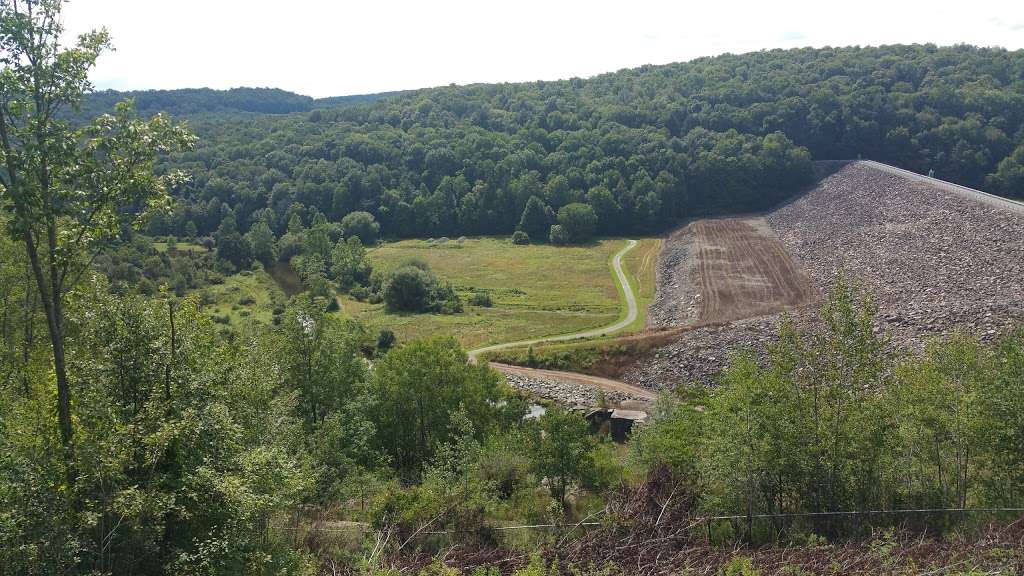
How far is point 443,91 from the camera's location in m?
190

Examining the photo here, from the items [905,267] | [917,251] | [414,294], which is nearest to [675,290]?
[905,267]

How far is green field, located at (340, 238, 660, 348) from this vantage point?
68500 millimetres

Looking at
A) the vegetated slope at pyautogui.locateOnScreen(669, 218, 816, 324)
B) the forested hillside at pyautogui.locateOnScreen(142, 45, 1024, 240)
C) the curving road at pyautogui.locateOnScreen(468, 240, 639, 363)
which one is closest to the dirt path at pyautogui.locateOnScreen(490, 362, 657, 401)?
the curving road at pyautogui.locateOnScreen(468, 240, 639, 363)

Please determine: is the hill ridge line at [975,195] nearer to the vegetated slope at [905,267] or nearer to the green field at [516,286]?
the vegetated slope at [905,267]

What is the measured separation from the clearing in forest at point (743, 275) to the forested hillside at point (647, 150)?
2430 cm

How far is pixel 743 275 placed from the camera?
76.4 metres

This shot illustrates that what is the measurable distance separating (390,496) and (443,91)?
180989mm

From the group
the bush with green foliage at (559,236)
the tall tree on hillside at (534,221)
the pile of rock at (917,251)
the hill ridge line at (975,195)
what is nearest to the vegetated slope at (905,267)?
the pile of rock at (917,251)

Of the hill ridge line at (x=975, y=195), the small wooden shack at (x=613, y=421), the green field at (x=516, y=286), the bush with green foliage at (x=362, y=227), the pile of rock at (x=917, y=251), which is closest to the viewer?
the small wooden shack at (x=613, y=421)

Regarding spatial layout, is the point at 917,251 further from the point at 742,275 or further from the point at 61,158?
the point at 61,158

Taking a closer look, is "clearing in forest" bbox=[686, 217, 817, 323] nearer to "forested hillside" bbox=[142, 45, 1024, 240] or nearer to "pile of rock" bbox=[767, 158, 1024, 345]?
"pile of rock" bbox=[767, 158, 1024, 345]

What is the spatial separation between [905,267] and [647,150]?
2993 inches

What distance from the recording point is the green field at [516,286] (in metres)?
68.5

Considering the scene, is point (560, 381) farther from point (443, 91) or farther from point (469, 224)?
point (443, 91)
